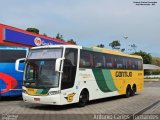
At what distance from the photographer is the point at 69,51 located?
17.1m

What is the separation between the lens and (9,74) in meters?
20.2

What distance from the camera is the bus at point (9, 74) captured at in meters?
20.0

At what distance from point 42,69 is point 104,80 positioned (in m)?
5.22

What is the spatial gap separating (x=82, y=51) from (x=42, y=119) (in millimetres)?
5694

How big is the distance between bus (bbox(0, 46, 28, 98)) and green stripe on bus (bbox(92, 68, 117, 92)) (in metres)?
4.20

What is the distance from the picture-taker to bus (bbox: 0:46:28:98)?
787 inches

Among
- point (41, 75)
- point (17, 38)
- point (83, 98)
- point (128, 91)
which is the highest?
point (17, 38)

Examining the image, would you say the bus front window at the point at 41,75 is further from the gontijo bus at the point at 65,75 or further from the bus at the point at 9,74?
the bus at the point at 9,74

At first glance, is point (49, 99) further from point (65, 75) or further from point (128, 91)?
point (128, 91)

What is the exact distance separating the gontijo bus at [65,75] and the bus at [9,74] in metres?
2.89

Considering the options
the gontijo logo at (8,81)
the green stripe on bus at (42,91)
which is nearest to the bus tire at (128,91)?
the gontijo logo at (8,81)

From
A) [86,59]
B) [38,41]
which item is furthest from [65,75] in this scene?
[38,41]

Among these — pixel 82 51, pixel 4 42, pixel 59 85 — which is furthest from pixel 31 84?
pixel 4 42

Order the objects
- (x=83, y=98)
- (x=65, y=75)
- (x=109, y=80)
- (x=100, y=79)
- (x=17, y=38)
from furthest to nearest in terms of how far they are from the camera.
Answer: (x=17, y=38) → (x=109, y=80) → (x=100, y=79) → (x=83, y=98) → (x=65, y=75)
